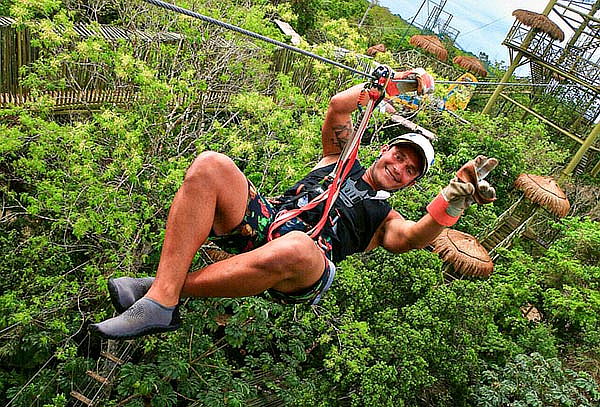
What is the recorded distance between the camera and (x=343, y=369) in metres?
3.84

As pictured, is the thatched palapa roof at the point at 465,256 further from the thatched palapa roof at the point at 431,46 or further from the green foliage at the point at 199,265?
the thatched palapa roof at the point at 431,46

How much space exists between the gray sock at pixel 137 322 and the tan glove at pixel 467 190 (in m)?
1.22

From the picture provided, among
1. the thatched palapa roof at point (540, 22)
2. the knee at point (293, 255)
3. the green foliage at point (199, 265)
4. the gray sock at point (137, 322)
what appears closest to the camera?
the gray sock at point (137, 322)

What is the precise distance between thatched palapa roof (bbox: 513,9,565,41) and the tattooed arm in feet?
32.8

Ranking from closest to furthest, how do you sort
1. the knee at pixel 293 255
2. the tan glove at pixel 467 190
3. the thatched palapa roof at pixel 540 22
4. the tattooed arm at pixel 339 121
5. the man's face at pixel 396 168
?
Result: 1. the knee at pixel 293 255
2. the tan glove at pixel 467 190
3. the man's face at pixel 396 168
4. the tattooed arm at pixel 339 121
5. the thatched palapa roof at pixel 540 22

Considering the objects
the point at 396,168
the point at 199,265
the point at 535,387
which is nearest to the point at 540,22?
the point at 535,387

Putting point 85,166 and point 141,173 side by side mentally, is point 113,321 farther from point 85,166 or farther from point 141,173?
point 141,173

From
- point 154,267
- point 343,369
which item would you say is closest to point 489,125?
point 343,369

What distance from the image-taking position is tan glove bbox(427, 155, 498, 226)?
1.78 metres

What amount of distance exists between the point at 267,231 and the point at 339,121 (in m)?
0.82

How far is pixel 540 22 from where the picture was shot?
1020cm

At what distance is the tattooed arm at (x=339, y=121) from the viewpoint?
2393mm

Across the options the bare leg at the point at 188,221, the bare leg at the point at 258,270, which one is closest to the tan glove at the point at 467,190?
the bare leg at the point at 258,270

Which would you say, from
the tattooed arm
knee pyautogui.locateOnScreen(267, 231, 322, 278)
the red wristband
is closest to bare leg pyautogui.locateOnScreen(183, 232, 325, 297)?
knee pyautogui.locateOnScreen(267, 231, 322, 278)
